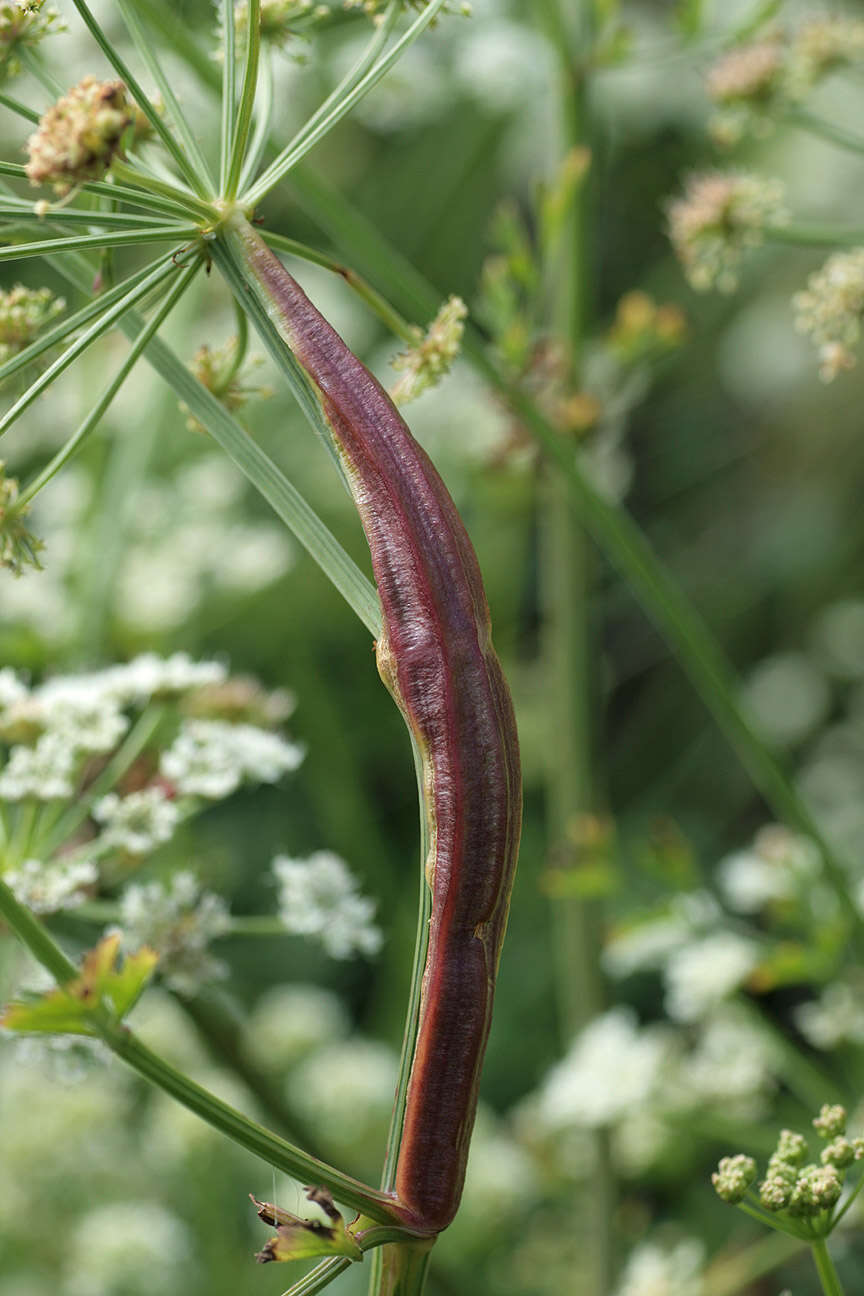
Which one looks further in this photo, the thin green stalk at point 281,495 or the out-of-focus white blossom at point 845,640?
the out-of-focus white blossom at point 845,640

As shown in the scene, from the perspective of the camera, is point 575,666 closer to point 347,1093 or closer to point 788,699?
point 347,1093

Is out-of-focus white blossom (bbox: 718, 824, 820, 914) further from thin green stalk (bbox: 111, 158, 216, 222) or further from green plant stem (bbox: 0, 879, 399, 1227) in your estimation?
thin green stalk (bbox: 111, 158, 216, 222)

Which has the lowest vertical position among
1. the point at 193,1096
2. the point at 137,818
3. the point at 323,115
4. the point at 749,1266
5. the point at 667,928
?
the point at 749,1266

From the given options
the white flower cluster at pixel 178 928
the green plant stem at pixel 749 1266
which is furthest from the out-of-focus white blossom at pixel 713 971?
the white flower cluster at pixel 178 928

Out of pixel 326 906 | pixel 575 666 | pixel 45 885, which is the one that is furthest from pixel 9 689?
pixel 575 666

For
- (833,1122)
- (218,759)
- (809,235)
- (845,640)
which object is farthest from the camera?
(845,640)

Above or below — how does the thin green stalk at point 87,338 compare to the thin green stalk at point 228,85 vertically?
below

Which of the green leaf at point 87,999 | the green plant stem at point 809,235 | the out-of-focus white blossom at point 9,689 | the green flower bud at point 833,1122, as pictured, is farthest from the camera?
the green plant stem at point 809,235

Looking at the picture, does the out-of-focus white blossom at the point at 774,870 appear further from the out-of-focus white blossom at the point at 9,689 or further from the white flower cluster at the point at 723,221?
the out-of-focus white blossom at the point at 9,689
